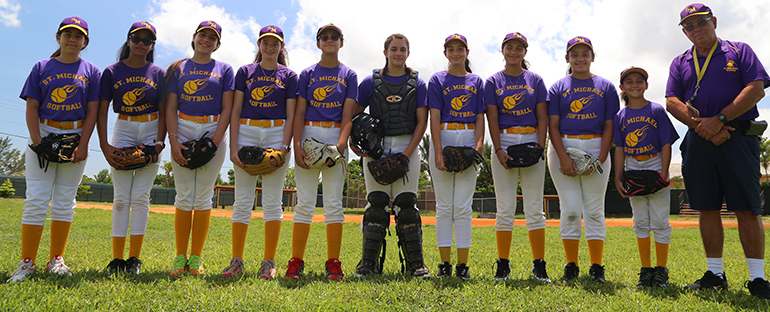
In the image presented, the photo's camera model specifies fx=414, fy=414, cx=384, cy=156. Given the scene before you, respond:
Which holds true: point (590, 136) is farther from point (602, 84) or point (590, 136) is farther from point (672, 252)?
point (672, 252)

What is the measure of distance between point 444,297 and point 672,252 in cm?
632

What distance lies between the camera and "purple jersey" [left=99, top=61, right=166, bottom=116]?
147 inches

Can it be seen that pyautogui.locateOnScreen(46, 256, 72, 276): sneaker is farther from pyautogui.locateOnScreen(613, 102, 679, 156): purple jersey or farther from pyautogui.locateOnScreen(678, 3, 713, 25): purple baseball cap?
pyautogui.locateOnScreen(678, 3, 713, 25): purple baseball cap

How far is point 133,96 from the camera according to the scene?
12.2 feet

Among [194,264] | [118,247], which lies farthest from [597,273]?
[118,247]

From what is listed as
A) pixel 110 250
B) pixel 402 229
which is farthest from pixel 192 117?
pixel 110 250

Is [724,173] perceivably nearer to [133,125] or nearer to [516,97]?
[516,97]

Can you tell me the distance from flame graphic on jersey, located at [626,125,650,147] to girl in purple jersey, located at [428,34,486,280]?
4.63ft

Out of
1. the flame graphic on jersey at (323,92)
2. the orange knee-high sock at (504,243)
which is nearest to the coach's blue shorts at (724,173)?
the orange knee-high sock at (504,243)

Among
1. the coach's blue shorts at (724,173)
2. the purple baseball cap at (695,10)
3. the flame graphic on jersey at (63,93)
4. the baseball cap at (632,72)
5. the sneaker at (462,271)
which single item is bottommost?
the sneaker at (462,271)

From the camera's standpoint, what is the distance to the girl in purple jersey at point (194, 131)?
377 centimetres

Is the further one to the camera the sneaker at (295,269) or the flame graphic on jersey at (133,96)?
the flame graphic on jersey at (133,96)

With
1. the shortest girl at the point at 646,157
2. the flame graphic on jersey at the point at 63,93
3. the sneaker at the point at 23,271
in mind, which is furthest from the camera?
the shortest girl at the point at 646,157

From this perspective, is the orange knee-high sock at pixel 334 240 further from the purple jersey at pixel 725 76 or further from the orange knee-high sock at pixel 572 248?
the purple jersey at pixel 725 76
